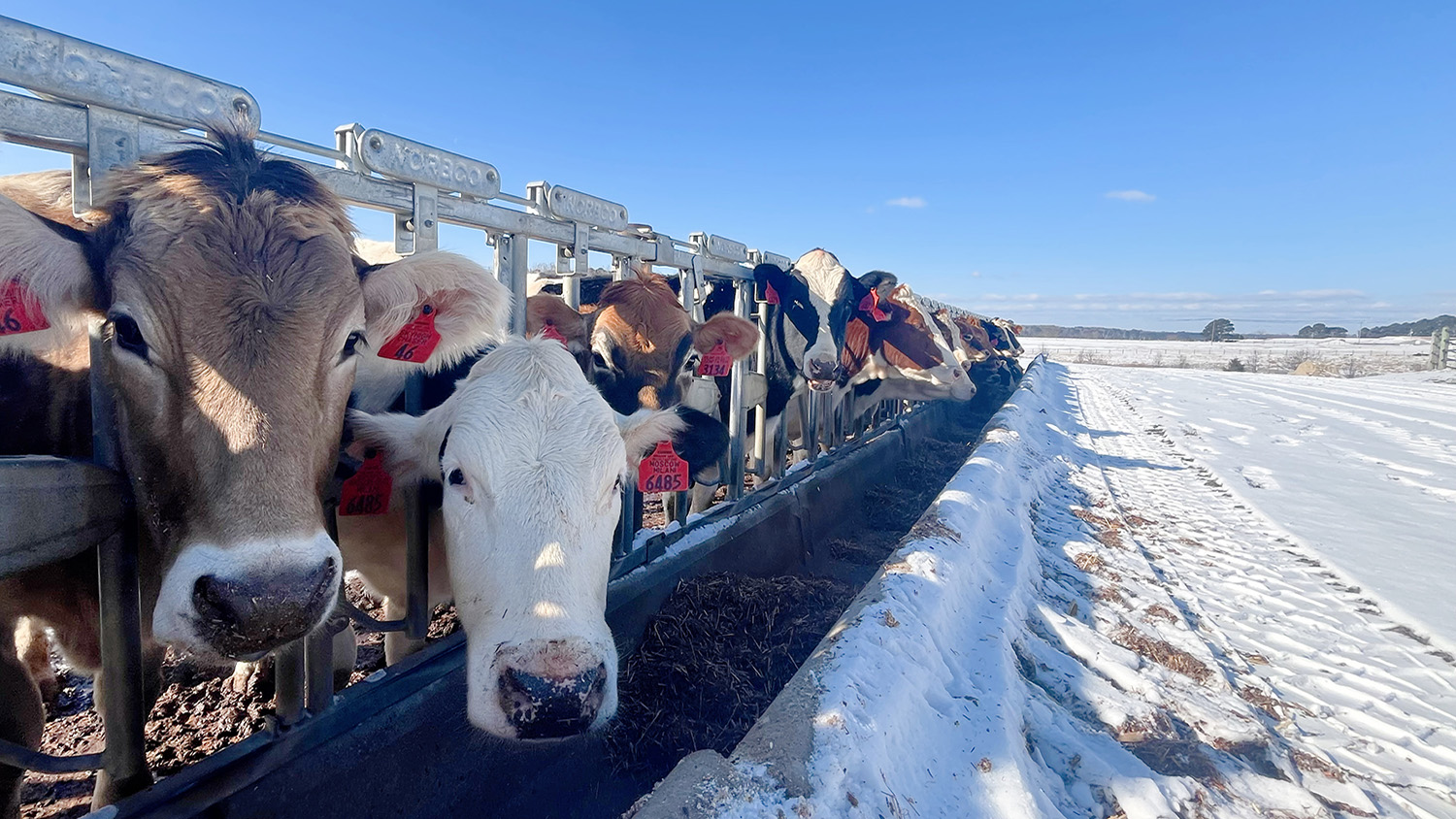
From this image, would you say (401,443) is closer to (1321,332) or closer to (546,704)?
(546,704)

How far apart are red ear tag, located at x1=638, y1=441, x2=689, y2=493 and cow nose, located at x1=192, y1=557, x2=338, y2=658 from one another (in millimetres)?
1598

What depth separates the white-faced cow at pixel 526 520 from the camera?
1590mm

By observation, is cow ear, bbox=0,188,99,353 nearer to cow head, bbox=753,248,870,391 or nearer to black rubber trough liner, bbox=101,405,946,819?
black rubber trough liner, bbox=101,405,946,819

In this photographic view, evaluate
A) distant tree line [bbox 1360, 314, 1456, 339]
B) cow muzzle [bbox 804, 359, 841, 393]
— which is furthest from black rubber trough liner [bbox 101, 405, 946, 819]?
distant tree line [bbox 1360, 314, 1456, 339]

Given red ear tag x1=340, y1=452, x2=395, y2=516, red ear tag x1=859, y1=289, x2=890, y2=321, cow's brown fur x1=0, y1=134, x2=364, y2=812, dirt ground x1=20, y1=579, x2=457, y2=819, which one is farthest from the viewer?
red ear tag x1=859, y1=289, x2=890, y2=321

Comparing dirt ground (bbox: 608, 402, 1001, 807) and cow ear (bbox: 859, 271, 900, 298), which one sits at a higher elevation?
cow ear (bbox: 859, 271, 900, 298)

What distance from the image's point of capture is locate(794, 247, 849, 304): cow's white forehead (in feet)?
23.0

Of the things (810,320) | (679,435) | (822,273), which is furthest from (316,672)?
(822,273)

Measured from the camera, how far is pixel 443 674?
7.28ft

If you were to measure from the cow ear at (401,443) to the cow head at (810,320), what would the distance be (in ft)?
13.0

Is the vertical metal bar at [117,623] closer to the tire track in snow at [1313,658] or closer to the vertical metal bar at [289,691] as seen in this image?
the vertical metal bar at [289,691]

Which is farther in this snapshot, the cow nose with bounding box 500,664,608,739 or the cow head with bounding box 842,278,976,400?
the cow head with bounding box 842,278,976,400

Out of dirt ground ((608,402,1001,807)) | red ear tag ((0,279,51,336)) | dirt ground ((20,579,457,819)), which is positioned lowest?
dirt ground ((20,579,457,819))

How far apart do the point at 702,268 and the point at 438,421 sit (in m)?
2.82
